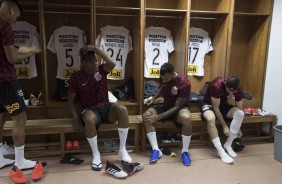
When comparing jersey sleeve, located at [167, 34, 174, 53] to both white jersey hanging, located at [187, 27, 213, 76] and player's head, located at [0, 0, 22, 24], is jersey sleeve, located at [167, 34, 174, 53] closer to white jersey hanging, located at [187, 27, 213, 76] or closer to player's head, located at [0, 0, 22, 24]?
white jersey hanging, located at [187, 27, 213, 76]

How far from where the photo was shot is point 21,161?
2443 mm

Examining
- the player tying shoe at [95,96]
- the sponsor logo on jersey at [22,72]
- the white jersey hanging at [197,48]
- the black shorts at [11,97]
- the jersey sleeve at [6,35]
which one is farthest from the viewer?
the white jersey hanging at [197,48]

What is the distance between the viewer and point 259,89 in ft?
11.6

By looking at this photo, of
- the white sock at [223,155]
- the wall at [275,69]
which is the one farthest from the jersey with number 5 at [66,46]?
the wall at [275,69]

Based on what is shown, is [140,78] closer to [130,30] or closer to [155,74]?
[155,74]

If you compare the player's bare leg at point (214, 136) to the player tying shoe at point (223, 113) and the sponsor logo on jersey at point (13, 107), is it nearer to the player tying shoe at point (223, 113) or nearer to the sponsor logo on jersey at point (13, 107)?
the player tying shoe at point (223, 113)

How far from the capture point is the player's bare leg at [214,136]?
2.76 metres

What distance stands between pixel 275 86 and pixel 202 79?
91cm

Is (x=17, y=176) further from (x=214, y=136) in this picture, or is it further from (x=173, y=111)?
(x=214, y=136)

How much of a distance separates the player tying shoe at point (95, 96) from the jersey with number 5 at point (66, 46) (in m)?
0.54

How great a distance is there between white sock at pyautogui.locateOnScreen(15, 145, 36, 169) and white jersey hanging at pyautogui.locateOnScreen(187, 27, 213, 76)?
2186 millimetres

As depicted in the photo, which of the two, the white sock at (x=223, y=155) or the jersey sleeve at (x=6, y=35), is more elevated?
the jersey sleeve at (x=6, y=35)

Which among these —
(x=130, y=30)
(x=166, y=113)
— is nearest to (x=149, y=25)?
(x=130, y=30)

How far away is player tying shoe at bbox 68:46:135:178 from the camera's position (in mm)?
2654
